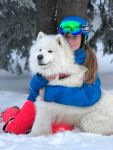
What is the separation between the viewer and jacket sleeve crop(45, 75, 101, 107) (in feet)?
16.5

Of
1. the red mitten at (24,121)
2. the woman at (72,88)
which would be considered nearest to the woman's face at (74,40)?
the woman at (72,88)

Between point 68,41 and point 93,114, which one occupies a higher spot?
point 68,41

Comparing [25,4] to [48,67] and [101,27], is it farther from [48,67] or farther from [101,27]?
[48,67]

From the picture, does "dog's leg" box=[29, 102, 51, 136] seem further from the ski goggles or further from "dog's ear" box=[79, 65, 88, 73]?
the ski goggles

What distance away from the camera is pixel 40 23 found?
6719mm

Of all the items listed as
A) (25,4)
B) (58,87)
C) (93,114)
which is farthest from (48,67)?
(25,4)

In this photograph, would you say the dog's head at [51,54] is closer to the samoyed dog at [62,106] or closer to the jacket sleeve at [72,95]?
the samoyed dog at [62,106]

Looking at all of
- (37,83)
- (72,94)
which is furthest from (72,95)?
(37,83)

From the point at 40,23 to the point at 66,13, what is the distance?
0.52 meters

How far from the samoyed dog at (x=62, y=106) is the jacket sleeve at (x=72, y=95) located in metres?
0.06

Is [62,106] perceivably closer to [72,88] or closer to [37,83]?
[72,88]

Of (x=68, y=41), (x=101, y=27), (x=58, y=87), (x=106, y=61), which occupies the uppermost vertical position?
(x=68, y=41)

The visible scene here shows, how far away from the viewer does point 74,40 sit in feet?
17.5

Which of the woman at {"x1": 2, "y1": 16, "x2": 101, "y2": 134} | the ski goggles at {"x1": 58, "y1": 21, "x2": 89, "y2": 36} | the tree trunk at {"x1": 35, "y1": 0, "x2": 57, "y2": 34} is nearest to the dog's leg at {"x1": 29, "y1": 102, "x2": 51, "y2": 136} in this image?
the woman at {"x1": 2, "y1": 16, "x2": 101, "y2": 134}
